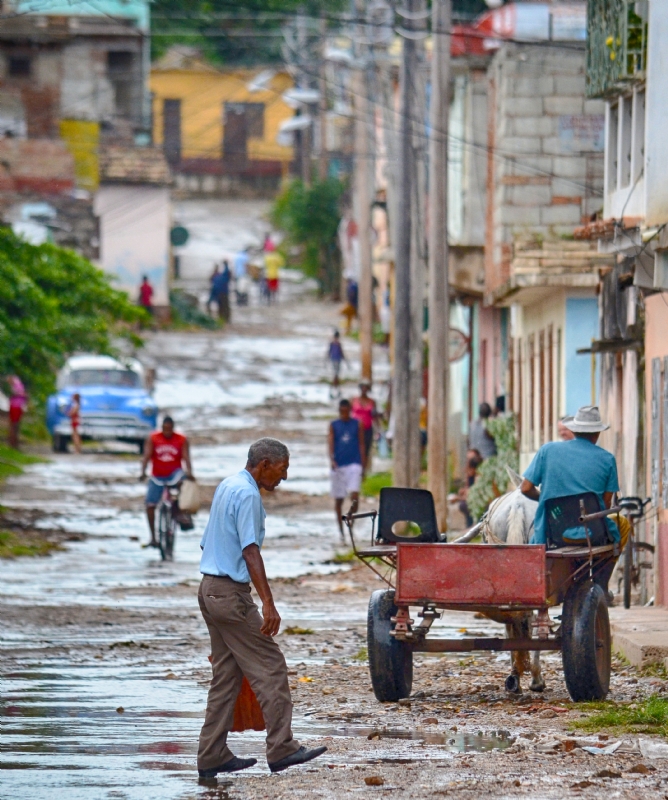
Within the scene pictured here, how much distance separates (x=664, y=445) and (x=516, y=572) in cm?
569

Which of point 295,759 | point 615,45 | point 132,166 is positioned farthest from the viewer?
point 132,166

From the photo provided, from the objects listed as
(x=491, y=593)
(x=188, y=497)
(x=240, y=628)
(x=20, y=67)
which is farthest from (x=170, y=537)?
(x=20, y=67)

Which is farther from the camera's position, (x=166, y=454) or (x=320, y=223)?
(x=320, y=223)

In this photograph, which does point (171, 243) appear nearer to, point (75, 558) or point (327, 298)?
point (327, 298)

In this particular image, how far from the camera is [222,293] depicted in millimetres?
53594

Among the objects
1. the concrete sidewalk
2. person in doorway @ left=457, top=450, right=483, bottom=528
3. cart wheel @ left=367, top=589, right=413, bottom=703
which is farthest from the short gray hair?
person in doorway @ left=457, top=450, right=483, bottom=528

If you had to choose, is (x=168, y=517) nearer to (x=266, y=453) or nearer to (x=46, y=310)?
(x=46, y=310)

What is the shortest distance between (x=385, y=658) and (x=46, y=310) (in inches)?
631

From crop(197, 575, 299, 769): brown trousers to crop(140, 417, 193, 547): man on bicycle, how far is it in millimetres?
12501

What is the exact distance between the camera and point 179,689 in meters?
11.8

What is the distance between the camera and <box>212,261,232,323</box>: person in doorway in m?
53.4

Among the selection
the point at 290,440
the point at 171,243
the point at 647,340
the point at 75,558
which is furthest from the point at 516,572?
the point at 171,243

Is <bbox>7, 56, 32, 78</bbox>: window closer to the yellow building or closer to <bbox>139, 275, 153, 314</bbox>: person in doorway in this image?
<bbox>139, 275, 153, 314</bbox>: person in doorway

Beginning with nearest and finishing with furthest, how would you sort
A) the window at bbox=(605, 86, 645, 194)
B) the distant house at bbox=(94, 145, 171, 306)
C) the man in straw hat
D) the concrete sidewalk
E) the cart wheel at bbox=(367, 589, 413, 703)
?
1. the cart wheel at bbox=(367, 589, 413, 703)
2. the man in straw hat
3. the concrete sidewalk
4. the window at bbox=(605, 86, 645, 194)
5. the distant house at bbox=(94, 145, 171, 306)
